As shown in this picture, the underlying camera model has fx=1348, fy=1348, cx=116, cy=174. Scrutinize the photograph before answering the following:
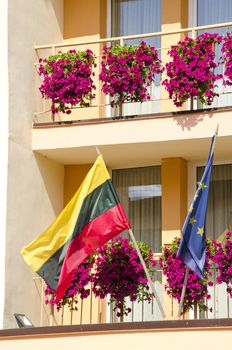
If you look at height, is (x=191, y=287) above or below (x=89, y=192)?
below

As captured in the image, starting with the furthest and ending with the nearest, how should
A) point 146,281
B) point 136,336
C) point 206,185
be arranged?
1. point 146,281
2. point 206,185
3. point 136,336

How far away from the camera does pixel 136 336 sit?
18.5 m

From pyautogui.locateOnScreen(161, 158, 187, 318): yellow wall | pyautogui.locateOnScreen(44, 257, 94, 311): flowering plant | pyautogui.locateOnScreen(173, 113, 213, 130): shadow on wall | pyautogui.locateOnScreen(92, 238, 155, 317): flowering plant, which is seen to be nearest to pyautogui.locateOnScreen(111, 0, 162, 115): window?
pyautogui.locateOnScreen(161, 158, 187, 318): yellow wall

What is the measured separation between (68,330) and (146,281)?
2.64 metres

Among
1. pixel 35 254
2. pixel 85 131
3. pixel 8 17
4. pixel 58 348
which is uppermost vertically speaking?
pixel 8 17

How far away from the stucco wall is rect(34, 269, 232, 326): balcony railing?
32 cm

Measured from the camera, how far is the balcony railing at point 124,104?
22719 millimetres

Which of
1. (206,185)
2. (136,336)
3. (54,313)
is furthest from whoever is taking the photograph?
(54,313)

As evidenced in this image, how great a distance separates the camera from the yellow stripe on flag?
779 inches

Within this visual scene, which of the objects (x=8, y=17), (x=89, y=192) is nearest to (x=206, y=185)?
(x=89, y=192)

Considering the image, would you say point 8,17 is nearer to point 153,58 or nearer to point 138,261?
point 153,58

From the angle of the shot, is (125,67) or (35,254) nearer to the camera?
(35,254)

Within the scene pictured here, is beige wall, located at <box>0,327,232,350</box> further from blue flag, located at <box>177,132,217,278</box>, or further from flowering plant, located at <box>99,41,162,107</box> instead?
flowering plant, located at <box>99,41,162,107</box>

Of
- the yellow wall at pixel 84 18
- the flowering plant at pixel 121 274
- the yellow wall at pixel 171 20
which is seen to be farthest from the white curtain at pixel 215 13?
the flowering plant at pixel 121 274
